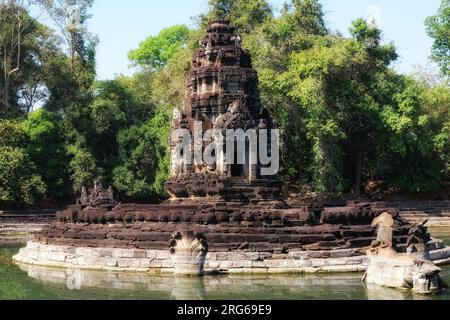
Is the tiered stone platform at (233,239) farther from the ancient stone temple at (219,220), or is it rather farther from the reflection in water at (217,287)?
the reflection in water at (217,287)

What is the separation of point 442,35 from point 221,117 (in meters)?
24.4

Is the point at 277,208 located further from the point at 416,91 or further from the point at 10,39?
the point at 10,39

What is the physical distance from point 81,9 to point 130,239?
3011 cm

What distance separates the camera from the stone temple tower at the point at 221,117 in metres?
22.5

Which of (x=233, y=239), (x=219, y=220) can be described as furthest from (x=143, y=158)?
(x=233, y=239)

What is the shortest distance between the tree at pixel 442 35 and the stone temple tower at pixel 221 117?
69.6ft

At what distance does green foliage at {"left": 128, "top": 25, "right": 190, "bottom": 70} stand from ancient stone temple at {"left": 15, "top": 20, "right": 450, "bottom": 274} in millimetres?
42731

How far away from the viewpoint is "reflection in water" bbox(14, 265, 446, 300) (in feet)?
46.9

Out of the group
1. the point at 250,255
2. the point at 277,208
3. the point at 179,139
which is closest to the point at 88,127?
the point at 179,139

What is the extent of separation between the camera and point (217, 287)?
15.5 m

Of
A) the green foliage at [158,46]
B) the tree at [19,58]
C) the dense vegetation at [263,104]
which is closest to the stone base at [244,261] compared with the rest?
the dense vegetation at [263,104]

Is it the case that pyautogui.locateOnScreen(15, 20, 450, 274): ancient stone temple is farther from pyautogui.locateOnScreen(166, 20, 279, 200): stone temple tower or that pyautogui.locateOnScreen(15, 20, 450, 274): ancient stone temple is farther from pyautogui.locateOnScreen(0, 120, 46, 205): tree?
pyautogui.locateOnScreen(0, 120, 46, 205): tree

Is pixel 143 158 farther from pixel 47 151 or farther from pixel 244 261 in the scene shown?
pixel 244 261

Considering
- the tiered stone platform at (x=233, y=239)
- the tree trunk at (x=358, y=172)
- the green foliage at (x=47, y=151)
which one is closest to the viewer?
the tiered stone platform at (x=233, y=239)
